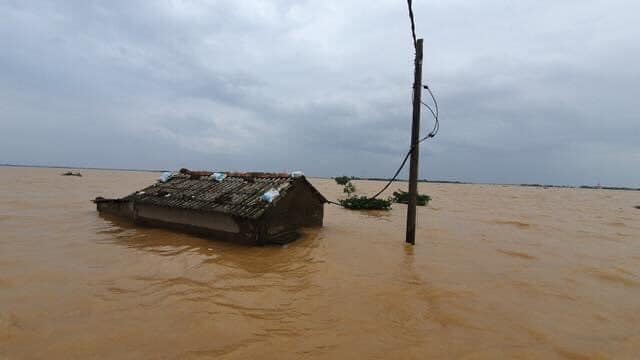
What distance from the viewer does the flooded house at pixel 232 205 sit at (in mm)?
7867

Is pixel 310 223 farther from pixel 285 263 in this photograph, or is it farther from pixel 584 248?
pixel 584 248

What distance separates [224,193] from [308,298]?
4864 millimetres

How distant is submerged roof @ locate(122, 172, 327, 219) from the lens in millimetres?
8039

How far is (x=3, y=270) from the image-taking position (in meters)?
5.71

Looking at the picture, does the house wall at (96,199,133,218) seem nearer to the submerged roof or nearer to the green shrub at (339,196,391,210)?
the submerged roof

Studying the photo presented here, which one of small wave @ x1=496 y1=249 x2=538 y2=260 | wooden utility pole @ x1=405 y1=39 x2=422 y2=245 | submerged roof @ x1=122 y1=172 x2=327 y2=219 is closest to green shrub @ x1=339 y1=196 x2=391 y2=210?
submerged roof @ x1=122 y1=172 x2=327 y2=219

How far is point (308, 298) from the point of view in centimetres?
491

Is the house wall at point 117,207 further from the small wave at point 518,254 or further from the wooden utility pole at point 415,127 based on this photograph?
the small wave at point 518,254

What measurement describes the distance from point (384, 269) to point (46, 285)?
543 cm

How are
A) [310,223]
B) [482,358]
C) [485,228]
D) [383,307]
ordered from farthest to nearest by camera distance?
[485,228] < [310,223] < [383,307] < [482,358]

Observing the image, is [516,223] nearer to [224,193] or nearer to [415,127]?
[415,127]

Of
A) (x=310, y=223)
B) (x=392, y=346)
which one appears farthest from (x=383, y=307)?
(x=310, y=223)

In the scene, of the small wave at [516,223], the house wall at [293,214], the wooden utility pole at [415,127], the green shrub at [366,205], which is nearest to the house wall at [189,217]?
the house wall at [293,214]

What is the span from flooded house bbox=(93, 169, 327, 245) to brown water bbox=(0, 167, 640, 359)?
39 cm
